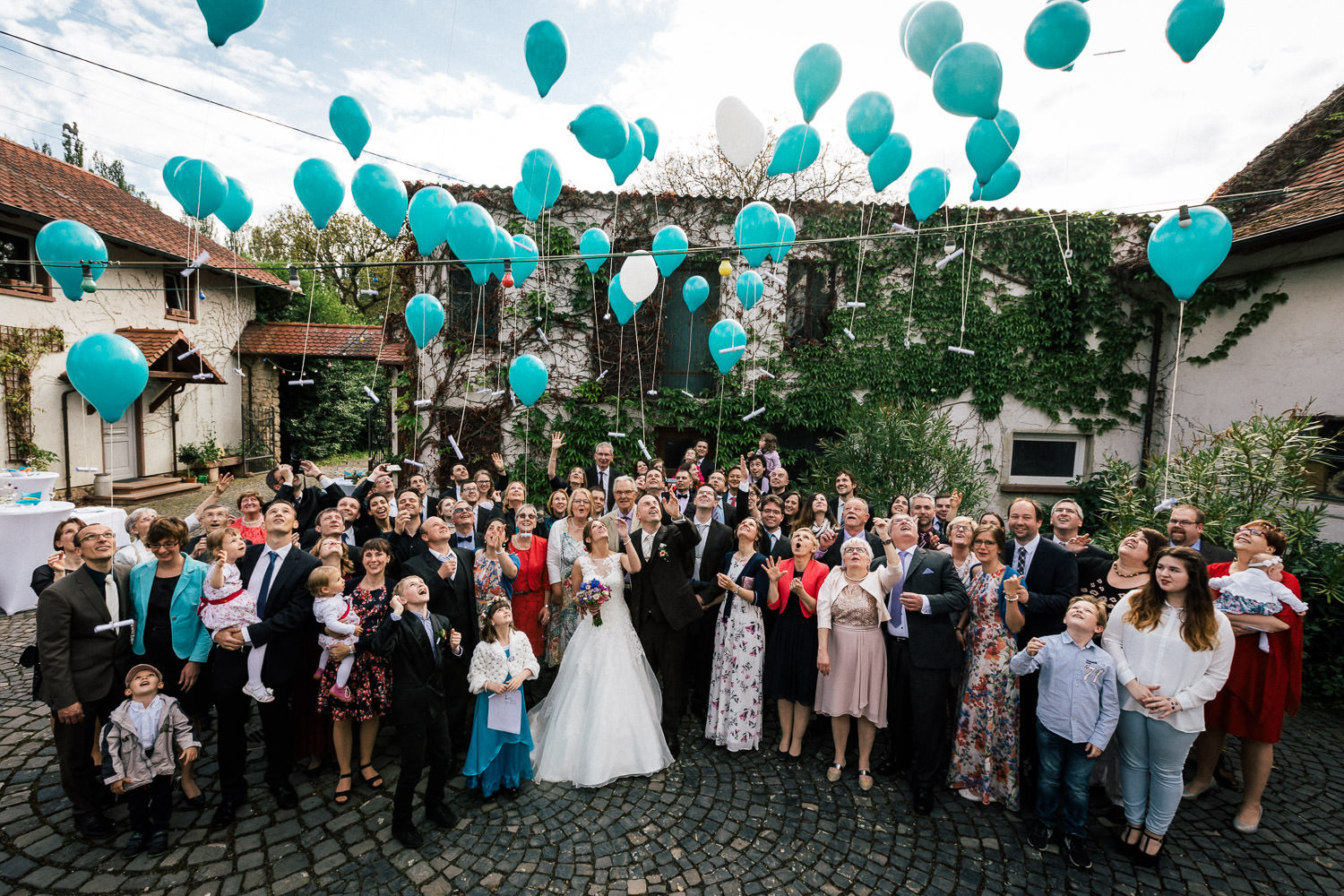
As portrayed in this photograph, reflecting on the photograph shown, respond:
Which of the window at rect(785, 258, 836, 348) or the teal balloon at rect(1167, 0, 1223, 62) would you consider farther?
the window at rect(785, 258, 836, 348)

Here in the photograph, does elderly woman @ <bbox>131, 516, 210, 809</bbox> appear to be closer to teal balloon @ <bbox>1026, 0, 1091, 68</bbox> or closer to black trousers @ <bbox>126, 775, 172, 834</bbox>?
black trousers @ <bbox>126, 775, 172, 834</bbox>

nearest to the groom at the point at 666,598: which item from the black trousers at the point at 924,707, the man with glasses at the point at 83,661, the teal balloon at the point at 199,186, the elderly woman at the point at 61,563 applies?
the black trousers at the point at 924,707

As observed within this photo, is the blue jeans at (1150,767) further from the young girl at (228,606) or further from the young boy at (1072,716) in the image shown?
the young girl at (228,606)

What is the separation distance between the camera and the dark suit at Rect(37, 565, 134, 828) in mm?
3322

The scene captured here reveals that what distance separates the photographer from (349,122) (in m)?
Result: 5.77

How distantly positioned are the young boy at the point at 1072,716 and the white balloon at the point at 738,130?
565 centimetres

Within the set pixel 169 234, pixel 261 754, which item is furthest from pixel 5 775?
pixel 169 234

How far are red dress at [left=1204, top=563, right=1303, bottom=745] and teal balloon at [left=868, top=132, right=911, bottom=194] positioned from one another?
521 cm

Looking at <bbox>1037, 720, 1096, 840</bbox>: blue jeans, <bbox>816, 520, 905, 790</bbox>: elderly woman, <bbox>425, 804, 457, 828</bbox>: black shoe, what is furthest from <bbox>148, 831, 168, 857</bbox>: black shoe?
<bbox>1037, 720, 1096, 840</bbox>: blue jeans

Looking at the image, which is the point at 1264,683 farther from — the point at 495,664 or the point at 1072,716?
the point at 495,664

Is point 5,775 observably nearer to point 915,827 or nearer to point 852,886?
point 852,886

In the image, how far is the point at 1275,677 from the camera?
371cm

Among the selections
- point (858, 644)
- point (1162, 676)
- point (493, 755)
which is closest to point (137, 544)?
point (493, 755)

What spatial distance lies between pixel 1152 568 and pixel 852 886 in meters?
2.54
